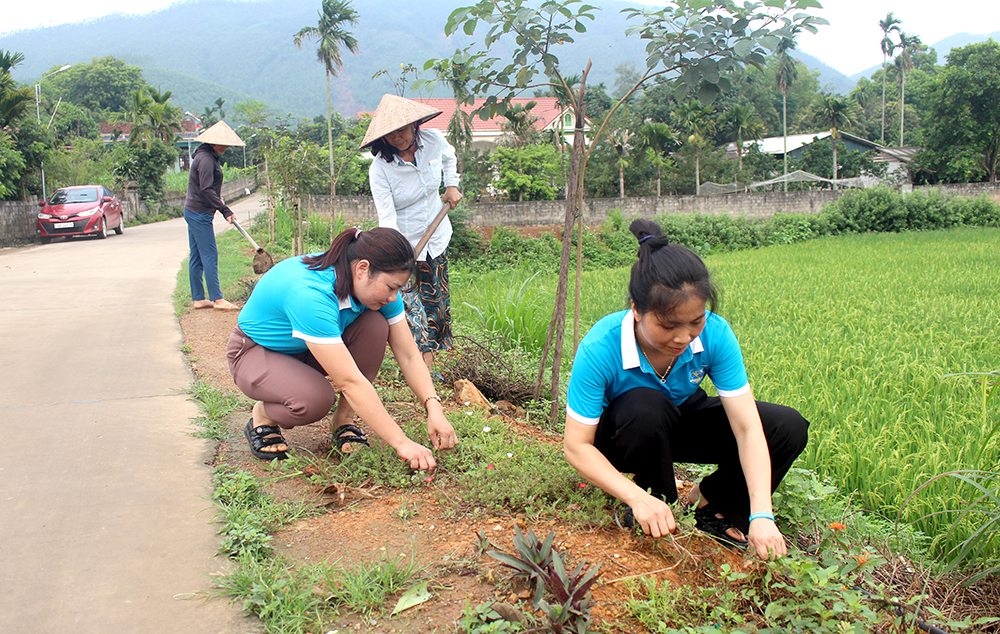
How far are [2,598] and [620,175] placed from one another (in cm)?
2650

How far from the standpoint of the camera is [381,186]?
12.3ft

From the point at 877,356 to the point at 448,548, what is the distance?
134 inches

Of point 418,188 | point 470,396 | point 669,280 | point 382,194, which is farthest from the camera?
point 418,188

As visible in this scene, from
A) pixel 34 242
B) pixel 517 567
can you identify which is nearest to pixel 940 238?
pixel 517 567

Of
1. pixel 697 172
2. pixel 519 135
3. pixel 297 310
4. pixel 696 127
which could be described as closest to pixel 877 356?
pixel 297 310

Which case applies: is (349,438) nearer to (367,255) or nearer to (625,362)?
(367,255)

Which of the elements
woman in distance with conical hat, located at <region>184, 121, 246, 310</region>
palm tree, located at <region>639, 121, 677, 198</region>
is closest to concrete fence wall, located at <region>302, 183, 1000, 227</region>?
palm tree, located at <region>639, 121, 677, 198</region>

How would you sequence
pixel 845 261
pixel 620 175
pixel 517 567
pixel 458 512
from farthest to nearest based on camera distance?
pixel 620 175, pixel 845 261, pixel 458 512, pixel 517 567

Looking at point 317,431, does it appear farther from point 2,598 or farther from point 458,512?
point 2,598

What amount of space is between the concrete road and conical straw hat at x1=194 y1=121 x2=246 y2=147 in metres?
1.57

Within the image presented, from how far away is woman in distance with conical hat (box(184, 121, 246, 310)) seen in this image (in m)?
5.61

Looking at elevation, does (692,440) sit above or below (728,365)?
below

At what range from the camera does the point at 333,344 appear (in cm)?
236

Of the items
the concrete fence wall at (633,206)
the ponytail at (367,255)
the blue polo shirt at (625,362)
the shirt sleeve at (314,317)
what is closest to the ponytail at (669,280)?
the blue polo shirt at (625,362)
